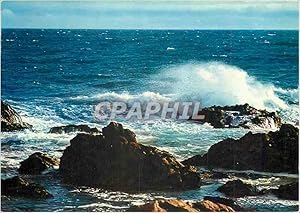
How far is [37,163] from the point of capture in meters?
5.05

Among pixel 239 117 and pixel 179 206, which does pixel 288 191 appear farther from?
pixel 179 206

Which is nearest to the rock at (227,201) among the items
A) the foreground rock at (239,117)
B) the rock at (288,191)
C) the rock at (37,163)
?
the rock at (288,191)

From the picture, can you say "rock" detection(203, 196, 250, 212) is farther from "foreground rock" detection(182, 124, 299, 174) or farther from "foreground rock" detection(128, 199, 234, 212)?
"foreground rock" detection(182, 124, 299, 174)

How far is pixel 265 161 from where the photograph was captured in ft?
16.7

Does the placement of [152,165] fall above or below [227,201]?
above

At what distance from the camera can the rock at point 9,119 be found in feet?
16.4

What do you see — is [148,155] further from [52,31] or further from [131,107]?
[52,31]

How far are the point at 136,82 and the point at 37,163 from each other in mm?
794

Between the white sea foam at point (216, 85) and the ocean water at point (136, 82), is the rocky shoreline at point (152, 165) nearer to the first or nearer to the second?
the ocean water at point (136, 82)

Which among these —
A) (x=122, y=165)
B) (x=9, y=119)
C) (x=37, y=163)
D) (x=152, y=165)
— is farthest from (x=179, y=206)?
(x=9, y=119)

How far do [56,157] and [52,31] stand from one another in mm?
785

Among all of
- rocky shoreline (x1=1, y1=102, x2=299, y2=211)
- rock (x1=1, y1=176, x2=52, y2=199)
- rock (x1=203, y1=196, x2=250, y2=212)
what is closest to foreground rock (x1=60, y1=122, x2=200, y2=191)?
rocky shoreline (x1=1, y1=102, x2=299, y2=211)

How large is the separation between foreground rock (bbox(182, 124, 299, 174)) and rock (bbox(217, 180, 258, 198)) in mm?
100

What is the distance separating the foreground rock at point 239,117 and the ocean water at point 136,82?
0.04 meters
